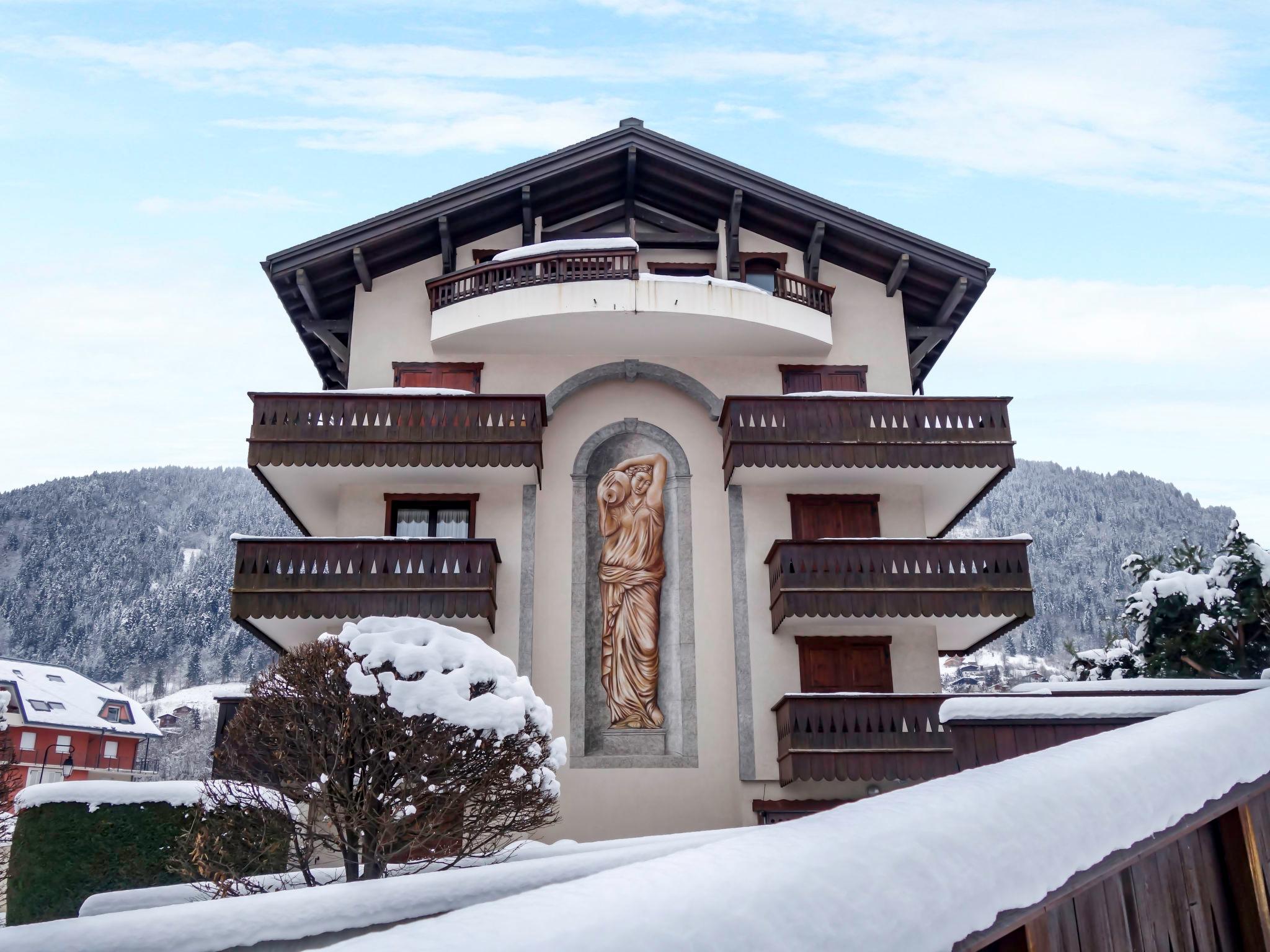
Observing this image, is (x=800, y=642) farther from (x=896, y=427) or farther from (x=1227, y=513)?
(x=1227, y=513)

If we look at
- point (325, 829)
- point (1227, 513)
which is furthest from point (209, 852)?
point (1227, 513)

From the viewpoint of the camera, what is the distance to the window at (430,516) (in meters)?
21.8

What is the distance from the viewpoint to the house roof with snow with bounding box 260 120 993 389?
75.2 ft

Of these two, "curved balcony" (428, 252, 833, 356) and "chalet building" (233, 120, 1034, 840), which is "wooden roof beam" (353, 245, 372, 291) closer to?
"chalet building" (233, 120, 1034, 840)

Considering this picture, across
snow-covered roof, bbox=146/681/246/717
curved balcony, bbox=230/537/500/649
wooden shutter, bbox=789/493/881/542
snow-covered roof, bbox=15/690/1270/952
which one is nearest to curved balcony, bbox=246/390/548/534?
curved balcony, bbox=230/537/500/649

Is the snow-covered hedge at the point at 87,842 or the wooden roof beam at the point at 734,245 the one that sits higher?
the wooden roof beam at the point at 734,245

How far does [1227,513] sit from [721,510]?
81.9 meters

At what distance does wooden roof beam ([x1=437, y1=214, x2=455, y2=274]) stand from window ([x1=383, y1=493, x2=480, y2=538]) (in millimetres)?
5112

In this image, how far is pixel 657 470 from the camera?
22.7 m

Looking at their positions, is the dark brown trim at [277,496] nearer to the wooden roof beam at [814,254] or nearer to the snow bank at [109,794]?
the snow bank at [109,794]

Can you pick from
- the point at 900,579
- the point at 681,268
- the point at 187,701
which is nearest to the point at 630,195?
the point at 681,268

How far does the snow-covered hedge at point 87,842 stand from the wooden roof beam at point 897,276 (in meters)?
16.8

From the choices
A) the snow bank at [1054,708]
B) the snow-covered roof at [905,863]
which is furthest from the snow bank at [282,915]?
the snow-covered roof at [905,863]

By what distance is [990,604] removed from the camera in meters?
20.2
